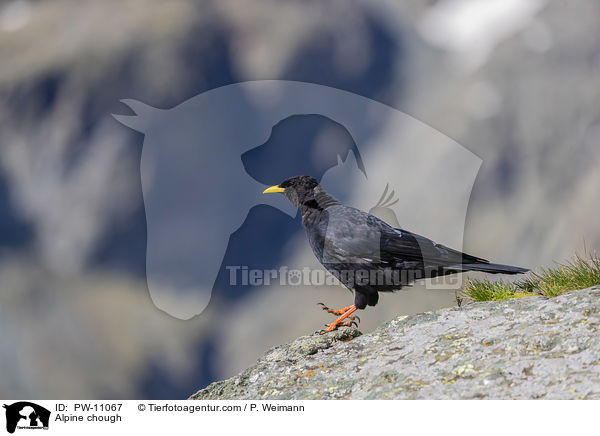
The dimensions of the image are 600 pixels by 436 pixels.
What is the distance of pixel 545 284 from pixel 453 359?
1.95m

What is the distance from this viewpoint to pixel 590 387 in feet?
11.7

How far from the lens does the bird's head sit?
6.53 m

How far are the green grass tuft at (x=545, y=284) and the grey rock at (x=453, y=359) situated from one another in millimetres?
307

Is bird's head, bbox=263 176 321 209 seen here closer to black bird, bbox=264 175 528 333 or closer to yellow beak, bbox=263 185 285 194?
yellow beak, bbox=263 185 285 194

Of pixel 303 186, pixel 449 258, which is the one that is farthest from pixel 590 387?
pixel 303 186

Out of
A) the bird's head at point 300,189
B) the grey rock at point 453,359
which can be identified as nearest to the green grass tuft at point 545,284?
the grey rock at point 453,359

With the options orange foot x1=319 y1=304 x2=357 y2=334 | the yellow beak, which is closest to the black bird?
orange foot x1=319 y1=304 x2=357 y2=334
